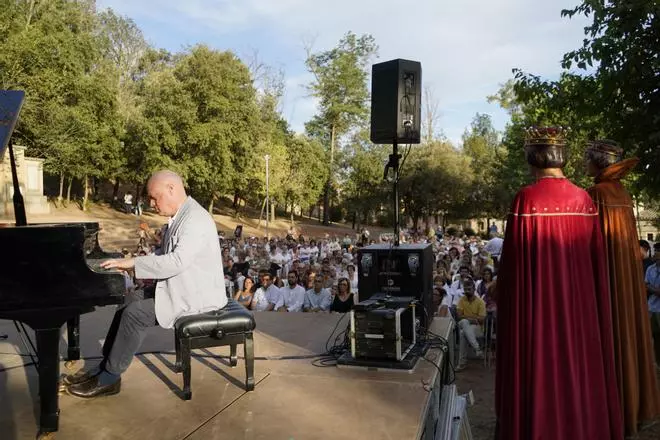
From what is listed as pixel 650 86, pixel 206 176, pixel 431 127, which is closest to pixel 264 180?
pixel 206 176

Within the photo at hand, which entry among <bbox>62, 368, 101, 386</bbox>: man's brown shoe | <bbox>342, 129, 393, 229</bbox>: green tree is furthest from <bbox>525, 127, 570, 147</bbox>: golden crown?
<bbox>342, 129, 393, 229</bbox>: green tree

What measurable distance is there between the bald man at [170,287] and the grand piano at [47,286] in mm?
408

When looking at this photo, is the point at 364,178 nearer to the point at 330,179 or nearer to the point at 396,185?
the point at 330,179

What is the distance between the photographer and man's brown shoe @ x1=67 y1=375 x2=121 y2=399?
3654 mm

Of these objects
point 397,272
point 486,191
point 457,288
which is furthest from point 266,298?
point 486,191

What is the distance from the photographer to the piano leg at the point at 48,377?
10.1 feet

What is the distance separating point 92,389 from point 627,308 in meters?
3.67

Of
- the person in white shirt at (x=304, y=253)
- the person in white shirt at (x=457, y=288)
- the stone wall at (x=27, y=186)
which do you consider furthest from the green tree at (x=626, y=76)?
the stone wall at (x=27, y=186)

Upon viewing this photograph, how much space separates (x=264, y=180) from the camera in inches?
1287

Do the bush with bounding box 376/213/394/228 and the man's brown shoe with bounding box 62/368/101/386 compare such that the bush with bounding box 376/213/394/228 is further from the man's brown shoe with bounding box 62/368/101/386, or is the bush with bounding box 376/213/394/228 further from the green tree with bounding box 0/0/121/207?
the man's brown shoe with bounding box 62/368/101/386

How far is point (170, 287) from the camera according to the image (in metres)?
3.69

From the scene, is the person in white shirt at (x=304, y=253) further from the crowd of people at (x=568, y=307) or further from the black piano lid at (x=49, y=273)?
the black piano lid at (x=49, y=273)

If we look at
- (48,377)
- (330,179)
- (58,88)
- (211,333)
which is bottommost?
(48,377)

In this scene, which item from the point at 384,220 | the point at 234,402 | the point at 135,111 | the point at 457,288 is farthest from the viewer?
the point at 384,220
